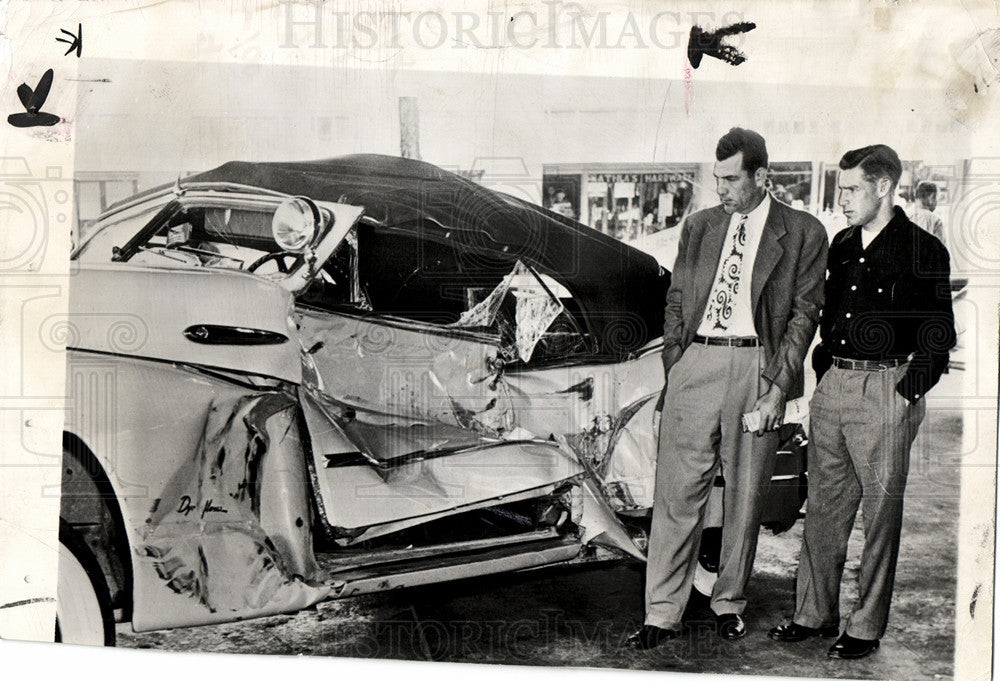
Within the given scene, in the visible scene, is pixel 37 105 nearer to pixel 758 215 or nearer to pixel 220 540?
pixel 220 540

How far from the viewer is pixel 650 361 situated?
8.66 ft

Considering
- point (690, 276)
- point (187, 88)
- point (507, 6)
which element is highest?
point (507, 6)

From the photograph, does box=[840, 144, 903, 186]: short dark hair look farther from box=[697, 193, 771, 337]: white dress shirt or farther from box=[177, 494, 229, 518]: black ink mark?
box=[177, 494, 229, 518]: black ink mark

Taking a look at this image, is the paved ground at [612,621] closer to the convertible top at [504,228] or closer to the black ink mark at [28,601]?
the black ink mark at [28,601]

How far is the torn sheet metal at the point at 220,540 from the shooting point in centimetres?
264

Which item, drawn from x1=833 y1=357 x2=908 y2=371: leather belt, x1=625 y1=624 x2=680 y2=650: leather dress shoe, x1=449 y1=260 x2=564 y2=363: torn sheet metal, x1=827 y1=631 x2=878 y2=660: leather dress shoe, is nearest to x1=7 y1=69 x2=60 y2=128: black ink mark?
x1=449 y1=260 x2=564 y2=363: torn sheet metal

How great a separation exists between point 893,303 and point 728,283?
53cm

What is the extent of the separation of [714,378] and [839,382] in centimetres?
40

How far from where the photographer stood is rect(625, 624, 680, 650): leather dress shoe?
8.64ft

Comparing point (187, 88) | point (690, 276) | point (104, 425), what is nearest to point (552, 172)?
point (690, 276)

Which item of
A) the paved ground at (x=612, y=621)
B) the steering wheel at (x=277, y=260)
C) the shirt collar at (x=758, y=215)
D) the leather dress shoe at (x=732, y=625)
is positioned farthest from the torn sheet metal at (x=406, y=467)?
the shirt collar at (x=758, y=215)

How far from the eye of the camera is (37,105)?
2.75 m

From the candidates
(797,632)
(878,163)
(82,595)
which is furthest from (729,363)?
(82,595)

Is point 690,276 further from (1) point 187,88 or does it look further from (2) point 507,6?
(1) point 187,88
